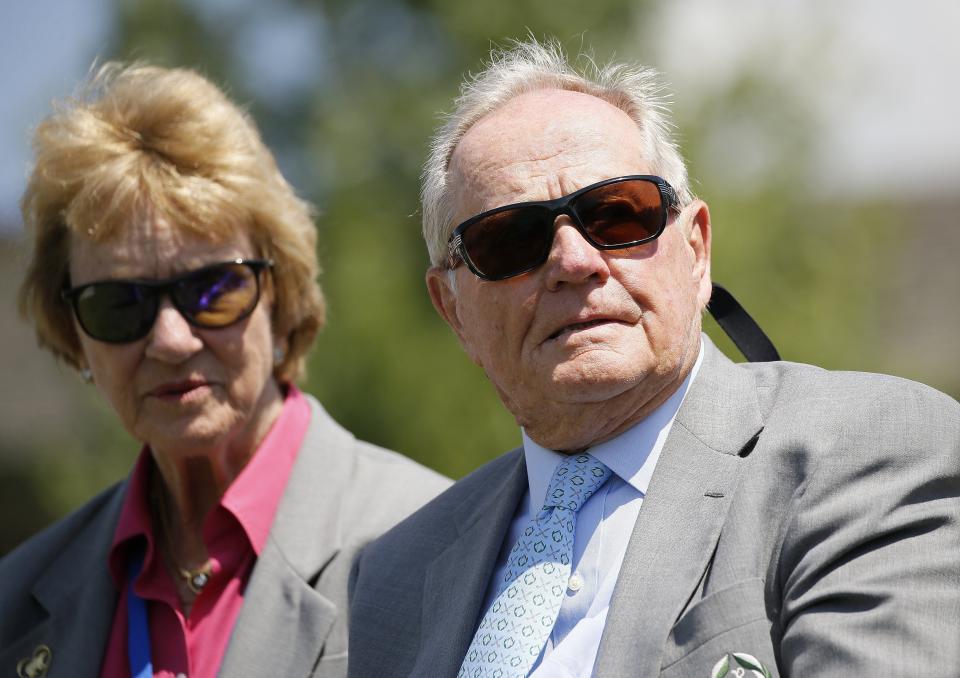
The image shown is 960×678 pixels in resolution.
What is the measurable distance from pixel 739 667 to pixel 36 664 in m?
2.43

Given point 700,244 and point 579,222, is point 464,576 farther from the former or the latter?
point 700,244

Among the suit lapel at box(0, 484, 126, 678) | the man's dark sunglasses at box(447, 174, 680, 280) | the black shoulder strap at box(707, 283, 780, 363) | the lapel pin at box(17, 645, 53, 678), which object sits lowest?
the lapel pin at box(17, 645, 53, 678)

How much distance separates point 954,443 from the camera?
2328 mm

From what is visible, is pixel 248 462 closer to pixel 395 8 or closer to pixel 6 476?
pixel 395 8

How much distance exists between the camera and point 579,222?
2.66m

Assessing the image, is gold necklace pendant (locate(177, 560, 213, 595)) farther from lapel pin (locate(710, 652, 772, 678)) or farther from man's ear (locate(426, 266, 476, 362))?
lapel pin (locate(710, 652, 772, 678))

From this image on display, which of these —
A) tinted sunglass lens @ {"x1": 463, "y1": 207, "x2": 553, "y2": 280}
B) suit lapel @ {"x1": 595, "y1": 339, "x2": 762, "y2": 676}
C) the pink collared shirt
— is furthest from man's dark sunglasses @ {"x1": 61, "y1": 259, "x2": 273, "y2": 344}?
suit lapel @ {"x1": 595, "y1": 339, "x2": 762, "y2": 676}

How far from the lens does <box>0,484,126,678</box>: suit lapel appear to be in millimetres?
3607

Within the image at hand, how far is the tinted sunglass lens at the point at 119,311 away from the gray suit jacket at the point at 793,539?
1.44 m

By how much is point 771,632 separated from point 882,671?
0.28m

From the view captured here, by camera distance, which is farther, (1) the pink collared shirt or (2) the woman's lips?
(2) the woman's lips

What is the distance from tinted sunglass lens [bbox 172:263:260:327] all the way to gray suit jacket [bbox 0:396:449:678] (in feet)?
1.66

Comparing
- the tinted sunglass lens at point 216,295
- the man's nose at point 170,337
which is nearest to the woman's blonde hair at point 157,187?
the tinted sunglass lens at point 216,295

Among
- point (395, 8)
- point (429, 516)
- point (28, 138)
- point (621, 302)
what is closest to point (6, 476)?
point (395, 8)
